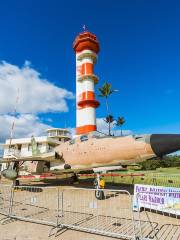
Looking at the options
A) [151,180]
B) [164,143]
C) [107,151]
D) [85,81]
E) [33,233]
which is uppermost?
[85,81]

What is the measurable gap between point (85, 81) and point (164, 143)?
31.6 metres

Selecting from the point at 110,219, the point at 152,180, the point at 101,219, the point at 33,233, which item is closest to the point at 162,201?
the point at 110,219

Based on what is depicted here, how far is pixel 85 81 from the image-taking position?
39312 mm

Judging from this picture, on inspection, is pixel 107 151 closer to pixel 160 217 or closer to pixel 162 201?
pixel 162 201

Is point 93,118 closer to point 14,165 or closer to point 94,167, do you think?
point 14,165

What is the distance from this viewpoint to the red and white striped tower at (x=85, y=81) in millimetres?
37156

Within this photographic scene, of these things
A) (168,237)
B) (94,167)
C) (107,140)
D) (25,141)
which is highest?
(25,141)

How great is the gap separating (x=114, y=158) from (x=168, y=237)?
5359 millimetres

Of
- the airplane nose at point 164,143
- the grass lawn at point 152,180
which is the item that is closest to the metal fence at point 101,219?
the airplane nose at point 164,143

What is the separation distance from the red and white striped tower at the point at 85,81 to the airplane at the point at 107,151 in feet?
69.9

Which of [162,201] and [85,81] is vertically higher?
[85,81]

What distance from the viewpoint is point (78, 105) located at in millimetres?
38562

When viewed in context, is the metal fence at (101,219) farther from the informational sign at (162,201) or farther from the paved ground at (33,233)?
the informational sign at (162,201)

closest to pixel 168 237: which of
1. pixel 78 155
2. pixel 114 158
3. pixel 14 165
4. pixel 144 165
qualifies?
pixel 114 158
